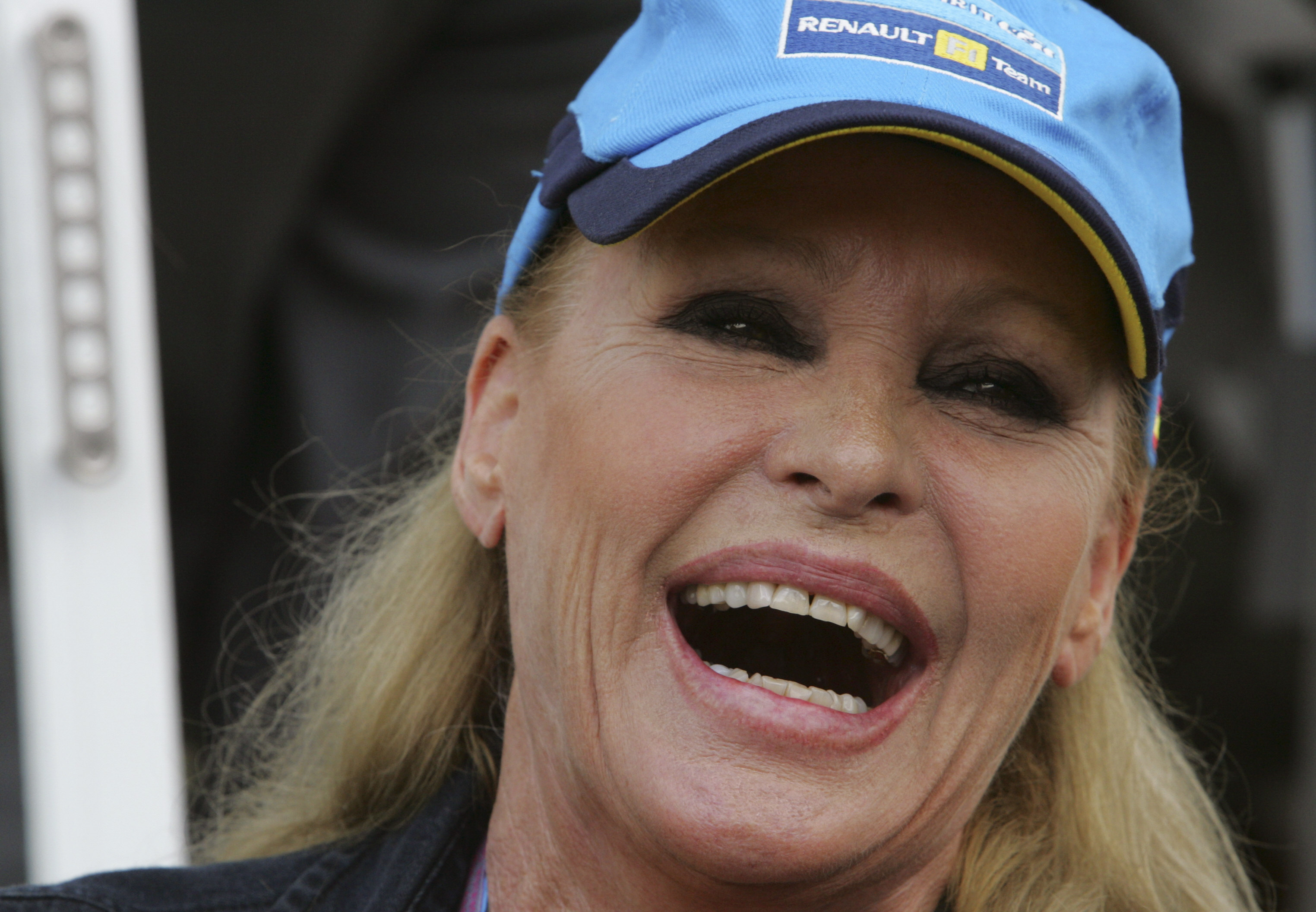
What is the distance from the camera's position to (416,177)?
2.53 metres

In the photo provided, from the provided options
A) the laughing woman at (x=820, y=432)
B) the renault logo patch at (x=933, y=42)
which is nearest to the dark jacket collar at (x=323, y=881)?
the laughing woman at (x=820, y=432)

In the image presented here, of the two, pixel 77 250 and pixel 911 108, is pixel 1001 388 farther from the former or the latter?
pixel 77 250

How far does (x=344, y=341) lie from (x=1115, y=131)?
159cm

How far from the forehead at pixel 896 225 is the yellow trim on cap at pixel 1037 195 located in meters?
0.02

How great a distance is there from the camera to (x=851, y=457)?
1188 mm

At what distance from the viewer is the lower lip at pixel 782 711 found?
1.22 m

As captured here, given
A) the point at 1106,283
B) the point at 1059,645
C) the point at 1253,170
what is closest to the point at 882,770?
the point at 1059,645

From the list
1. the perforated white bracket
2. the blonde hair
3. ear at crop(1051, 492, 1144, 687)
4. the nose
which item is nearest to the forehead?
the nose

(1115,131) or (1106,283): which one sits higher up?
(1115,131)

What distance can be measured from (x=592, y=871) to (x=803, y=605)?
0.38 m

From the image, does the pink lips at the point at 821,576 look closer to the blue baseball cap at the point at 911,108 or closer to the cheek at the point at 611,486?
the cheek at the point at 611,486

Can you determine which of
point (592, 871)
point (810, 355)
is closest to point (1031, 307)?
point (810, 355)

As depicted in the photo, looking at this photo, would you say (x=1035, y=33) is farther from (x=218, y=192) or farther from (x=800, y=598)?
(x=218, y=192)

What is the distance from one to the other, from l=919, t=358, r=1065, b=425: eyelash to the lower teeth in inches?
11.6
